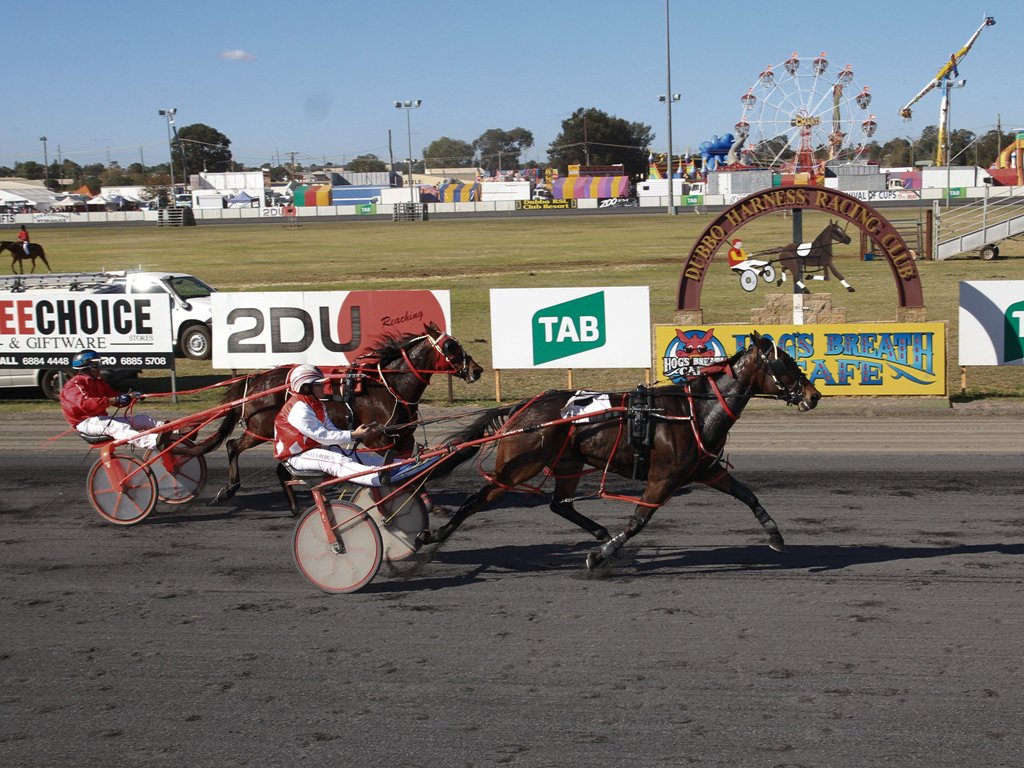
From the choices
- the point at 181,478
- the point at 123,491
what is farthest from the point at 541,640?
the point at 181,478

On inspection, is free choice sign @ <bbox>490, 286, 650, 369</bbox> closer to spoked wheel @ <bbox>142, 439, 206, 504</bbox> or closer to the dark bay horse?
spoked wheel @ <bbox>142, 439, 206, 504</bbox>

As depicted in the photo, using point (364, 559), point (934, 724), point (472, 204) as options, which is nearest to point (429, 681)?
point (364, 559)

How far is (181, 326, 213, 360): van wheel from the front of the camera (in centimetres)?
1981

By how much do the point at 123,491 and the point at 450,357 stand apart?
332cm

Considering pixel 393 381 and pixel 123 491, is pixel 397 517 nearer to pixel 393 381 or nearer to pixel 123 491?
pixel 393 381

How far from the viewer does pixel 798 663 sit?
629cm

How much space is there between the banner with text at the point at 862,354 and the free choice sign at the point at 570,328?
864mm

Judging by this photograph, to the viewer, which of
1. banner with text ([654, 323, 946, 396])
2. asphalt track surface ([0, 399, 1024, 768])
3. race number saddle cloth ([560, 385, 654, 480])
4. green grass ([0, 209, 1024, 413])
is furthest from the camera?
green grass ([0, 209, 1024, 413])

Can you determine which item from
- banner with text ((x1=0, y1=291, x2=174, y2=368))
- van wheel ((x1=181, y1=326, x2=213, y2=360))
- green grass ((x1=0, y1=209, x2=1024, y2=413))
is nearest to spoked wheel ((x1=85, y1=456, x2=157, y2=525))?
banner with text ((x1=0, y1=291, x2=174, y2=368))

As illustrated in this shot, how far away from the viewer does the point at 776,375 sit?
800 centimetres

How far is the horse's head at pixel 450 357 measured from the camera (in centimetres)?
981

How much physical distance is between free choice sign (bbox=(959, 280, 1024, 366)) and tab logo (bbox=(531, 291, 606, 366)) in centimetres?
509

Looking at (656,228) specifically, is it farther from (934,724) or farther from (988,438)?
(934,724)

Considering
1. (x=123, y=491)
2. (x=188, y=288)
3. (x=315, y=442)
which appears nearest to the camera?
(x=315, y=442)
